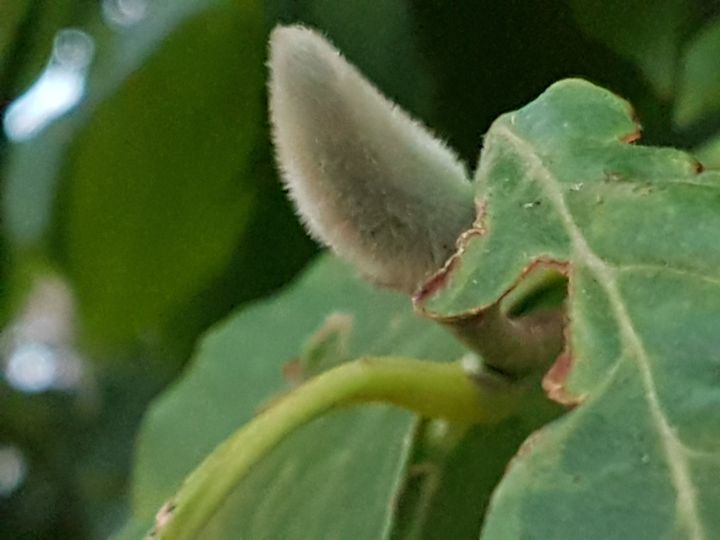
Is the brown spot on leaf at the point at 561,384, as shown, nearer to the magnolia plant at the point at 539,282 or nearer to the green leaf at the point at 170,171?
the magnolia plant at the point at 539,282

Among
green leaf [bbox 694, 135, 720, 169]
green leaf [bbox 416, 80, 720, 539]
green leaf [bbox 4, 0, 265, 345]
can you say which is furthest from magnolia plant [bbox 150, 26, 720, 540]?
green leaf [bbox 4, 0, 265, 345]

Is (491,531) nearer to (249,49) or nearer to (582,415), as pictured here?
(582,415)

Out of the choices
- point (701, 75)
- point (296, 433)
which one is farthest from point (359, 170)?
point (701, 75)

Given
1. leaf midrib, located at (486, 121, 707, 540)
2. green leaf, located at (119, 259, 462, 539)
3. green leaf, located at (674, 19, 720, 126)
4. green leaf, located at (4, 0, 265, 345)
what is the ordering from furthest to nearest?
green leaf, located at (4, 0, 265, 345) → green leaf, located at (674, 19, 720, 126) → green leaf, located at (119, 259, 462, 539) → leaf midrib, located at (486, 121, 707, 540)

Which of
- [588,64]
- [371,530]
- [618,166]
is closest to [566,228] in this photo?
[618,166]

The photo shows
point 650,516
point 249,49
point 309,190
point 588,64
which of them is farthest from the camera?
point 249,49

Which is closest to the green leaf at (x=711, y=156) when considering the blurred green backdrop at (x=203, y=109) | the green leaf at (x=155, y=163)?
the blurred green backdrop at (x=203, y=109)

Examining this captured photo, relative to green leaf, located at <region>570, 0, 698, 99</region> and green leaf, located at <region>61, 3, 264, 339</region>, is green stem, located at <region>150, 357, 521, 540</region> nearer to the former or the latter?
green leaf, located at <region>570, 0, 698, 99</region>
